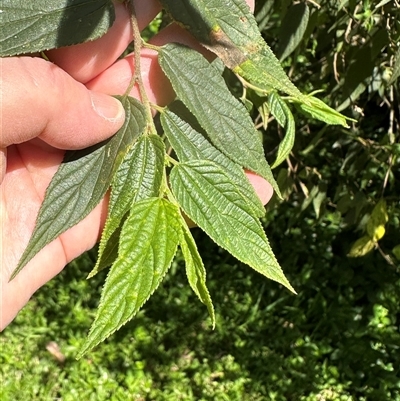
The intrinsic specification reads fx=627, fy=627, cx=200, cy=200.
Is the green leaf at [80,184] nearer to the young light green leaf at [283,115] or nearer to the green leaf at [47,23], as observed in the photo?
the green leaf at [47,23]

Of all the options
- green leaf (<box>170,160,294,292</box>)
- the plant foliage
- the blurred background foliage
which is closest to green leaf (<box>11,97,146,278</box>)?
the plant foliage

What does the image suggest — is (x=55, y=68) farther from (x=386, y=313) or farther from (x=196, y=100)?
(x=386, y=313)

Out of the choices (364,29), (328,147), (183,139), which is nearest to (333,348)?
(328,147)

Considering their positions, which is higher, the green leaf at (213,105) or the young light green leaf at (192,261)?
the green leaf at (213,105)

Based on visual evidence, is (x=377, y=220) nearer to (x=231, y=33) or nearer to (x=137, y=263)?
(x=231, y=33)

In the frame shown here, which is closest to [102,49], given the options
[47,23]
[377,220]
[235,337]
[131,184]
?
[47,23]

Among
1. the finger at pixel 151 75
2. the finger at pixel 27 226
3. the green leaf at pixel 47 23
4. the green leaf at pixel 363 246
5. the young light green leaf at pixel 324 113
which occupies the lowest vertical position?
Answer: the green leaf at pixel 363 246

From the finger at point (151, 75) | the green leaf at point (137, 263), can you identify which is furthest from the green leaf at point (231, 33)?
the green leaf at point (137, 263)

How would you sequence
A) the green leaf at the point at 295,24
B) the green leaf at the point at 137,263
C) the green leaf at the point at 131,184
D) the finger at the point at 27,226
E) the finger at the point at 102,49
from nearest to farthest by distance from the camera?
the green leaf at the point at 137,263, the green leaf at the point at 131,184, the finger at the point at 102,49, the finger at the point at 27,226, the green leaf at the point at 295,24
